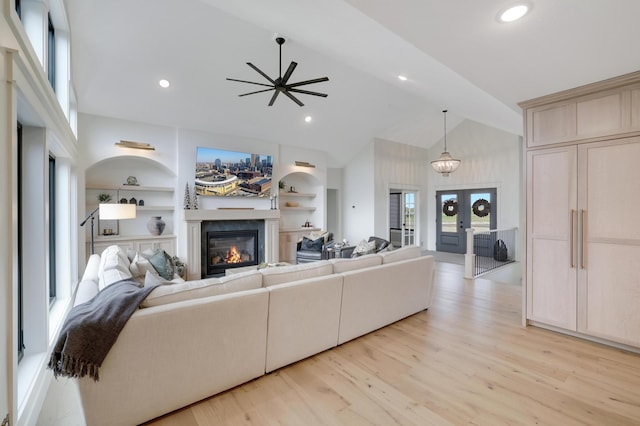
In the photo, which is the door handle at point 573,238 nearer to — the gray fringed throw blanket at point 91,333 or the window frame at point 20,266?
the gray fringed throw blanket at point 91,333

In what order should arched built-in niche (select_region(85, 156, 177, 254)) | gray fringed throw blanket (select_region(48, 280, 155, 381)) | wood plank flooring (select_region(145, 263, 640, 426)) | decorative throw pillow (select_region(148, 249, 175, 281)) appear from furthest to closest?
arched built-in niche (select_region(85, 156, 177, 254))
decorative throw pillow (select_region(148, 249, 175, 281))
wood plank flooring (select_region(145, 263, 640, 426))
gray fringed throw blanket (select_region(48, 280, 155, 381))

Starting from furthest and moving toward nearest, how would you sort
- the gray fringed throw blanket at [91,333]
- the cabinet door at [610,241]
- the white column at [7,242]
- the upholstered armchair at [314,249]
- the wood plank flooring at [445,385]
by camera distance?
the upholstered armchair at [314,249] → the cabinet door at [610,241] → the wood plank flooring at [445,385] → the gray fringed throw blanket at [91,333] → the white column at [7,242]

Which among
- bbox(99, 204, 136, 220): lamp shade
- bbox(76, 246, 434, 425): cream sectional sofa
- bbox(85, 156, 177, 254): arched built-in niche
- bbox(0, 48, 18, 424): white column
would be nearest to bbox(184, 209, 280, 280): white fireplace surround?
bbox(85, 156, 177, 254): arched built-in niche

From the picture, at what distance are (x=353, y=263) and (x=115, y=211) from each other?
3024 millimetres

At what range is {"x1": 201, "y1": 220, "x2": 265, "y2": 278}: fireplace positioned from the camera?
6043mm

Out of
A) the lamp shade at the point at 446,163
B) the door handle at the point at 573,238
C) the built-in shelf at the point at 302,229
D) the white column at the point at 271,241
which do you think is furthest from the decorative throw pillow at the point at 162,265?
the lamp shade at the point at 446,163

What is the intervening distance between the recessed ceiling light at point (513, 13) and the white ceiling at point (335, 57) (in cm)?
5

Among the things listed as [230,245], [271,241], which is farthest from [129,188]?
[271,241]

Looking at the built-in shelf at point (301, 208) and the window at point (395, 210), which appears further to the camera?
the window at point (395, 210)

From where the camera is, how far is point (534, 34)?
200cm

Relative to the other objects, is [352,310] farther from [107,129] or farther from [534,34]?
[107,129]

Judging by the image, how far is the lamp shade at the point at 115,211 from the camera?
3.56 metres

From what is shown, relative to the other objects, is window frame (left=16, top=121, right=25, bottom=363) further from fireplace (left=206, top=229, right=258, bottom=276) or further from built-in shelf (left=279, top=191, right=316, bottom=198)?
built-in shelf (left=279, top=191, right=316, bottom=198)

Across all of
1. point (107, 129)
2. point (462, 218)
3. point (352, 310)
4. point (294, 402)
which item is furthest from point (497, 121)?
point (107, 129)
